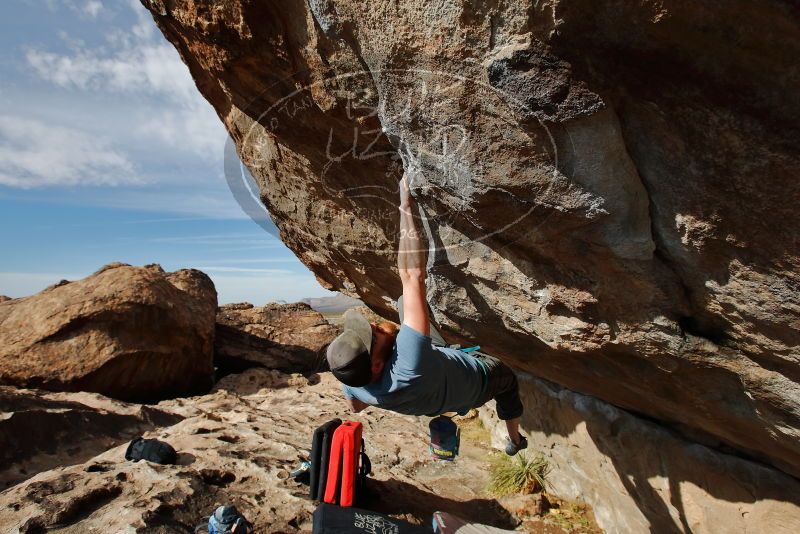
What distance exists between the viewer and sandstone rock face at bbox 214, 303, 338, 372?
31.4ft

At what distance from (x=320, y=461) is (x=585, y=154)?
322 cm

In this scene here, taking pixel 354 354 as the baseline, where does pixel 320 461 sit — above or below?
below

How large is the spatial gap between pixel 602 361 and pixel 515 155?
1634 mm

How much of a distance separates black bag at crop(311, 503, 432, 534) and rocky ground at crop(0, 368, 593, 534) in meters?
0.36

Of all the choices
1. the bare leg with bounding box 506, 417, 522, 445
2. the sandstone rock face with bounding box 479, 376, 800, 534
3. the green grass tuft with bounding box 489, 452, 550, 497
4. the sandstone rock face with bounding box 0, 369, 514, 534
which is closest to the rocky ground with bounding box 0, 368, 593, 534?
the sandstone rock face with bounding box 0, 369, 514, 534

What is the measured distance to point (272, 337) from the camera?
1025cm

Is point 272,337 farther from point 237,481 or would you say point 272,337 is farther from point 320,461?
point 320,461

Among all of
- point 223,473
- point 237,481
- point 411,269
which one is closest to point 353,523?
point 237,481

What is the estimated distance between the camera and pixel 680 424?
3.46 metres

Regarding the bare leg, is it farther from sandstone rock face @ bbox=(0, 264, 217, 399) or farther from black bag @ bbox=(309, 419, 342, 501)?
sandstone rock face @ bbox=(0, 264, 217, 399)

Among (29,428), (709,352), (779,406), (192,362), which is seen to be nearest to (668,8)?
(709,352)

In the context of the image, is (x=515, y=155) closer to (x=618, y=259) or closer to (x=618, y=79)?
(x=618, y=79)

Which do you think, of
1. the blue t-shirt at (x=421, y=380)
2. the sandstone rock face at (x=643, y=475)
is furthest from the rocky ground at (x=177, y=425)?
the blue t-shirt at (x=421, y=380)

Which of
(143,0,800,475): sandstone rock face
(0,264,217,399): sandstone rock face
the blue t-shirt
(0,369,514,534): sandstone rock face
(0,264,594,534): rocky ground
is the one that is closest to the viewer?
(143,0,800,475): sandstone rock face
